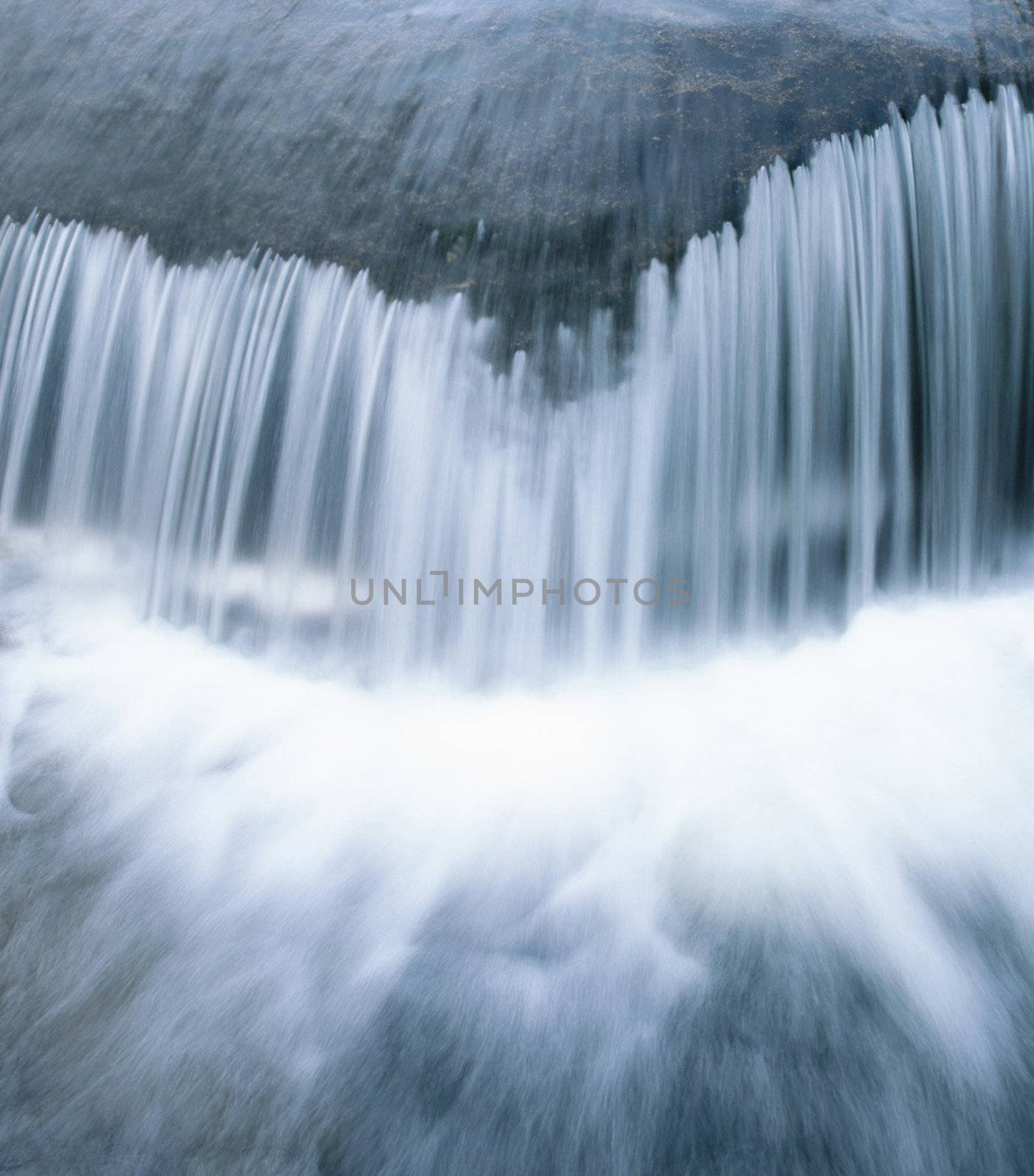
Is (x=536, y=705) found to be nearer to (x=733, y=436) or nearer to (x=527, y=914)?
(x=527, y=914)

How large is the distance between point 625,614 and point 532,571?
37 centimetres

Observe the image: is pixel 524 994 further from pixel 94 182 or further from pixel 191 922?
pixel 94 182

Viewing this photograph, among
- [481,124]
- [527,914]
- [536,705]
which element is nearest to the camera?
[527,914]

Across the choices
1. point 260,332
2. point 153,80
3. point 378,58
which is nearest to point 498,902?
point 260,332

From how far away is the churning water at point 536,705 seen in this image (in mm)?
2084

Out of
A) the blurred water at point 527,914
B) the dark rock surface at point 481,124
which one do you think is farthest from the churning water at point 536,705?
the dark rock surface at point 481,124

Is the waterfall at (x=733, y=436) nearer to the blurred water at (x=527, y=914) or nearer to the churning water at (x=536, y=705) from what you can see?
the churning water at (x=536, y=705)

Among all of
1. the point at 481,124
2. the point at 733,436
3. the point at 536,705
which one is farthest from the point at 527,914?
the point at 481,124

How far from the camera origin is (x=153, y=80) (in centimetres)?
454

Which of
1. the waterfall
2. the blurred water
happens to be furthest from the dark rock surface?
the blurred water

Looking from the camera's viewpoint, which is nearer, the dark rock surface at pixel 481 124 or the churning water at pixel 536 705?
the churning water at pixel 536 705

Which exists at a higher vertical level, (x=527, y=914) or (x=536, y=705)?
(x=536, y=705)

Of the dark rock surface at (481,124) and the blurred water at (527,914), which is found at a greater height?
the dark rock surface at (481,124)

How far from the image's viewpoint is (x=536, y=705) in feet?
10.9
